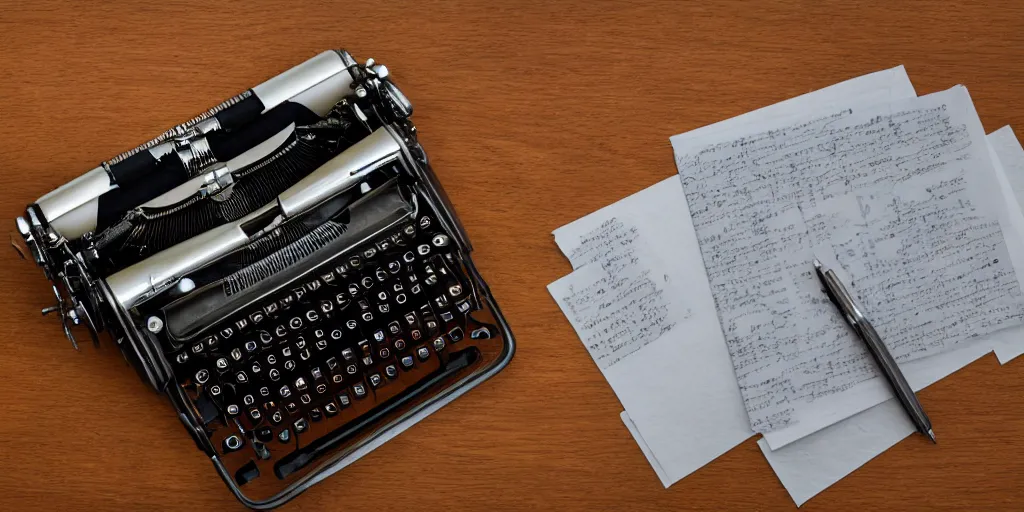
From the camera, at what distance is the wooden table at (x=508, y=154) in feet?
4.19

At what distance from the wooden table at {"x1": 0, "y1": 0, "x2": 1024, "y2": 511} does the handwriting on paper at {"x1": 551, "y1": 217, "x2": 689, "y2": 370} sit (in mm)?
29

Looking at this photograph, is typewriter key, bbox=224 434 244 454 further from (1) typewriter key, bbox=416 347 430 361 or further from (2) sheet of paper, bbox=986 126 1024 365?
(2) sheet of paper, bbox=986 126 1024 365

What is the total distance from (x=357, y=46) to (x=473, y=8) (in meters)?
0.20

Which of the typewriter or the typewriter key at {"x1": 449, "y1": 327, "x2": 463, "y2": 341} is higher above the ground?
the typewriter

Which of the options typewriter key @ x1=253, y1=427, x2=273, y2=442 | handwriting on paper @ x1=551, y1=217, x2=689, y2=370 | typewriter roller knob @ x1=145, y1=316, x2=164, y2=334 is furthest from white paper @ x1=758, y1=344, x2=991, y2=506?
typewriter roller knob @ x1=145, y1=316, x2=164, y2=334

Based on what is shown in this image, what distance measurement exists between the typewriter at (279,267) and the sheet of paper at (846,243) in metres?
0.40

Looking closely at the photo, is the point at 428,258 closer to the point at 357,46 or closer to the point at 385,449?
the point at 385,449

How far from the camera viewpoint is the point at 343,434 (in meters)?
1.26

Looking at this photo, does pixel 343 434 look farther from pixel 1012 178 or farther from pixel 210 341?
pixel 1012 178

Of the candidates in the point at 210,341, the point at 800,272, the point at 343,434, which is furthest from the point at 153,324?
the point at 800,272

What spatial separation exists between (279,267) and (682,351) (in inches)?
24.5

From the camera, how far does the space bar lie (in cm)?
125

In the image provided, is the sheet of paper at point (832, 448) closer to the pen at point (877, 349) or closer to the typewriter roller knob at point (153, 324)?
the pen at point (877, 349)

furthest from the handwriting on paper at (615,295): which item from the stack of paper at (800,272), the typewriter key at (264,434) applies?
the typewriter key at (264,434)
